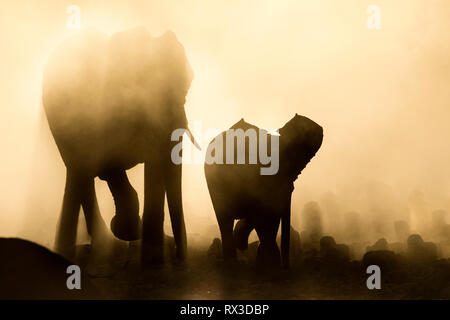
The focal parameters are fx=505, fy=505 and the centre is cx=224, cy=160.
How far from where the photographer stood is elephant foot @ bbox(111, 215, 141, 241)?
13.1ft

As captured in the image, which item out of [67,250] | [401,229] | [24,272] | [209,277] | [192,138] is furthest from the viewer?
[401,229]

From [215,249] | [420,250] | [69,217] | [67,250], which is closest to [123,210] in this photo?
[69,217]

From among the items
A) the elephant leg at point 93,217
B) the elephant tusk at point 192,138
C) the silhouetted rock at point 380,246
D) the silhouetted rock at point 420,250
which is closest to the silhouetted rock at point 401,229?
the silhouetted rock at point 380,246

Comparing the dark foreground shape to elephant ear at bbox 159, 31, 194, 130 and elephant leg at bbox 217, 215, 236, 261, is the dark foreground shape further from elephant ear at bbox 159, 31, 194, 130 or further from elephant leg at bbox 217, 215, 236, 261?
elephant ear at bbox 159, 31, 194, 130

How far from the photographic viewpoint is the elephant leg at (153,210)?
358cm

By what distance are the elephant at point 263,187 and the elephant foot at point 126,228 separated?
79cm

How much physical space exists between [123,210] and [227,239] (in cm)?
97

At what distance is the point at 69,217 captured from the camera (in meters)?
3.46

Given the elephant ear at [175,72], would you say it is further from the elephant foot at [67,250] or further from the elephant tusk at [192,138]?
the elephant foot at [67,250]

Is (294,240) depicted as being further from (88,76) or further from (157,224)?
(88,76)

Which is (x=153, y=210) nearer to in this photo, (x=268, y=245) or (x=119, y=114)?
(x=119, y=114)

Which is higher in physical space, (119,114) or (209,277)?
(119,114)

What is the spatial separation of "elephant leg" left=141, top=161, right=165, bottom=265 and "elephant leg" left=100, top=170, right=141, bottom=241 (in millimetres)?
455


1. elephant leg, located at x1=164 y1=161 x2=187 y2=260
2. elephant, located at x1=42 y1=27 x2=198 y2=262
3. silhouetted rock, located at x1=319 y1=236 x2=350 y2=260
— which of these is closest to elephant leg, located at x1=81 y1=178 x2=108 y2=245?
elephant, located at x1=42 y1=27 x2=198 y2=262
